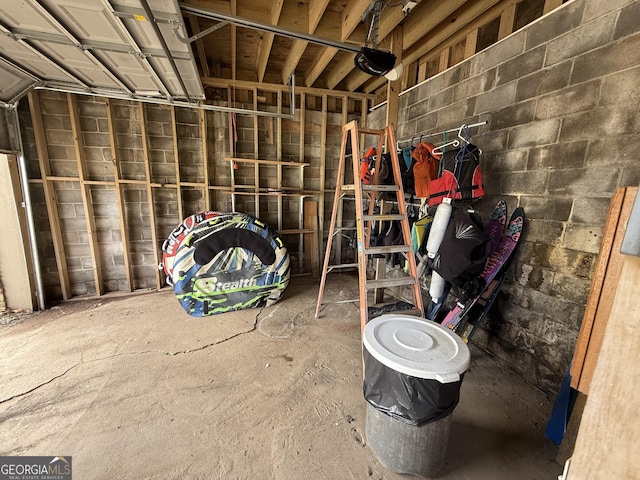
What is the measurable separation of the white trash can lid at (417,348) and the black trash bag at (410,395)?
0.04m

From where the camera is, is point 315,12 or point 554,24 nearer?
point 554,24

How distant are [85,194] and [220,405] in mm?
3033

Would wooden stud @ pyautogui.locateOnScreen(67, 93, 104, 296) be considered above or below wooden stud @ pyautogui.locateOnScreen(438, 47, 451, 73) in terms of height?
below

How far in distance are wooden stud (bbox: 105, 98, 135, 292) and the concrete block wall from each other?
3.86 meters

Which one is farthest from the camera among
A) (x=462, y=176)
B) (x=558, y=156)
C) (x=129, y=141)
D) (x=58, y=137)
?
(x=129, y=141)

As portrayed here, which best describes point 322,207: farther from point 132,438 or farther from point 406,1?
point 132,438

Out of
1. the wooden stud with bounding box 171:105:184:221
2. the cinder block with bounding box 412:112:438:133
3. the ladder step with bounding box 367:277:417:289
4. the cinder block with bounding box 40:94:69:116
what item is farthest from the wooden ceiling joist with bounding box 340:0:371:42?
the cinder block with bounding box 40:94:69:116

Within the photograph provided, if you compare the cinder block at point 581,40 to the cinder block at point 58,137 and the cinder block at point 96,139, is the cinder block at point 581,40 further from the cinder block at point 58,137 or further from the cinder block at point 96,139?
the cinder block at point 58,137

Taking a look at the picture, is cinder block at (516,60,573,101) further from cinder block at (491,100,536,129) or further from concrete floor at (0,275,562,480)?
concrete floor at (0,275,562,480)

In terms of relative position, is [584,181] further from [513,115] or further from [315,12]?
[315,12]

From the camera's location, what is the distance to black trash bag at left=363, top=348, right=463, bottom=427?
1.17 meters

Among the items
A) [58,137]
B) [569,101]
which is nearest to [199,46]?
[58,137]

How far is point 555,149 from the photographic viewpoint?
1.81 metres

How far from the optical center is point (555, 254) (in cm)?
184
